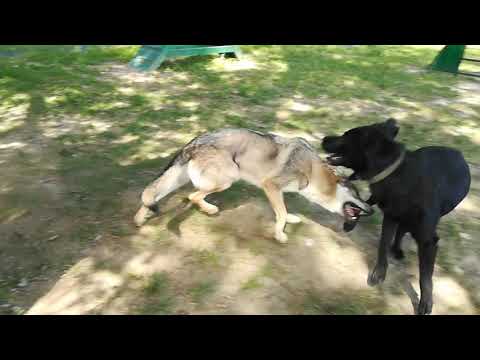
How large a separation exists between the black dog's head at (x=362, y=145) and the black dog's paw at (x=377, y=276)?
100 cm

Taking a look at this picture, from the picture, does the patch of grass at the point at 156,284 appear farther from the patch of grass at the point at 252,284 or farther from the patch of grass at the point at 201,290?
the patch of grass at the point at 252,284

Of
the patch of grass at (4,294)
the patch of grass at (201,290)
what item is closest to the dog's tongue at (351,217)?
the patch of grass at (201,290)

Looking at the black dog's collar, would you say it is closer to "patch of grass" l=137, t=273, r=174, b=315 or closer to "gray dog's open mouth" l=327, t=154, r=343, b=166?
"gray dog's open mouth" l=327, t=154, r=343, b=166

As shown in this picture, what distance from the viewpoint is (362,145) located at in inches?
153

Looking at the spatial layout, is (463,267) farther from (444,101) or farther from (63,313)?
(444,101)

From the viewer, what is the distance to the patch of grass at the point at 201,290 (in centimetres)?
357

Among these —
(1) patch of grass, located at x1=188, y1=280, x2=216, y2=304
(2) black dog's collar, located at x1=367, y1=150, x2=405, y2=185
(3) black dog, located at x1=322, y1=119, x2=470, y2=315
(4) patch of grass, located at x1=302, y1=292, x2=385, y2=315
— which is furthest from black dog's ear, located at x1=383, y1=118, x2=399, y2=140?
(1) patch of grass, located at x1=188, y1=280, x2=216, y2=304

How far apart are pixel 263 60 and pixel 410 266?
9173 mm

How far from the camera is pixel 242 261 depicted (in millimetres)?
4078

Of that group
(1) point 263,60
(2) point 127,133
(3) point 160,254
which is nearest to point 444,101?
(1) point 263,60

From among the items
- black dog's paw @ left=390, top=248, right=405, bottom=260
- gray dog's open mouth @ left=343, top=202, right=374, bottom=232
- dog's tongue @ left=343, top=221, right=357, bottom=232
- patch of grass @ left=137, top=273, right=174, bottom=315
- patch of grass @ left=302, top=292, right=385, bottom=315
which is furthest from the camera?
dog's tongue @ left=343, top=221, right=357, bottom=232

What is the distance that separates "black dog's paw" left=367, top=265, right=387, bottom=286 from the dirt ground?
0.21 ft

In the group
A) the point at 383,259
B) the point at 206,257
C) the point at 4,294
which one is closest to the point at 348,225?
the point at 383,259

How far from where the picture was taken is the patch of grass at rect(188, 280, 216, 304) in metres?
3.57
